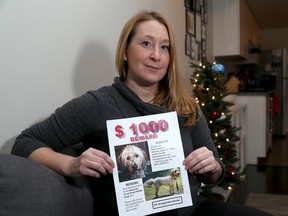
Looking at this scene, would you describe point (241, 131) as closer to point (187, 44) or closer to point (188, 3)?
point (187, 44)

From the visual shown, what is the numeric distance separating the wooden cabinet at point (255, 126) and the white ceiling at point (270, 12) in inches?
64.9

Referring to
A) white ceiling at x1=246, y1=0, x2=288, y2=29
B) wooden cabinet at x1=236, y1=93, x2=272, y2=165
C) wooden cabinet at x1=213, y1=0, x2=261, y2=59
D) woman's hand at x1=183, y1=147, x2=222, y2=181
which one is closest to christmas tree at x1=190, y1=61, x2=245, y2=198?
woman's hand at x1=183, y1=147, x2=222, y2=181

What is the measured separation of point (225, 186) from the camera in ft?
7.82

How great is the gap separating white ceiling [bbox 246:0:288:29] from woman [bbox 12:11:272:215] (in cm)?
396

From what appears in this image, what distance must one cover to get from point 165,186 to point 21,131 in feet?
1.96

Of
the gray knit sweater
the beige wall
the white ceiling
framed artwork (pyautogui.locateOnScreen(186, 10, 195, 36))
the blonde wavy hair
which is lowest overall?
the gray knit sweater

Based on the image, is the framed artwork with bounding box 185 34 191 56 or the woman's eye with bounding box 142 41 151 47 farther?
the framed artwork with bounding box 185 34 191 56

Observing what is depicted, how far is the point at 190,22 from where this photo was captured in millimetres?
3176

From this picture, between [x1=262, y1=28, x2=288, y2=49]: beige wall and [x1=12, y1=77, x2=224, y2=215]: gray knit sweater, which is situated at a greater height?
[x1=262, y1=28, x2=288, y2=49]: beige wall

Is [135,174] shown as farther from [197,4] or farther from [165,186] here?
[197,4]

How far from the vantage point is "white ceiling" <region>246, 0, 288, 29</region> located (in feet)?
15.5

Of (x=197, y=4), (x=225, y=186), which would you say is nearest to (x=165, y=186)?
(x=225, y=186)

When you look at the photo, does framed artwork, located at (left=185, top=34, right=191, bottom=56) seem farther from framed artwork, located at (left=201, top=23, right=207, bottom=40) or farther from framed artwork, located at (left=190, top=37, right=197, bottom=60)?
framed artwork, located at (left=201, top=23, right=207, bottom=40)

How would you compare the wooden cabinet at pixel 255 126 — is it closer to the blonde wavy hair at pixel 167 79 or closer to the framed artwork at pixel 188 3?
the framed artwork at pixel 188 3
